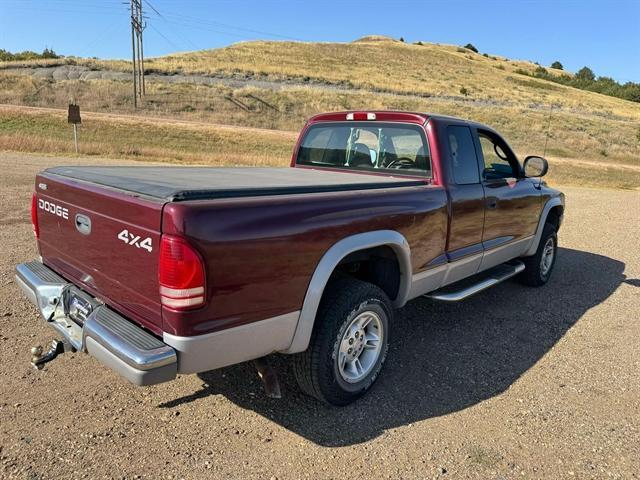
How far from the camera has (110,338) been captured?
7.80 ft

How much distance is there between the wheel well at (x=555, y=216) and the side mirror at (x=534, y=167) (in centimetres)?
91

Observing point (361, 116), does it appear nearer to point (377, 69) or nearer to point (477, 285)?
point (477, 285)

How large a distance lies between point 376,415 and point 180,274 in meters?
1.67

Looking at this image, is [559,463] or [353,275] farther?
[353,275]

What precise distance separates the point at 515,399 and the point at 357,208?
5.83ft

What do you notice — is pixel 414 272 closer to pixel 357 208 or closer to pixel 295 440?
pixel 357 208

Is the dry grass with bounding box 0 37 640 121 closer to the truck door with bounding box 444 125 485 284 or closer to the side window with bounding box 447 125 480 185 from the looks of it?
the side window with bounding box 447 125 480 185

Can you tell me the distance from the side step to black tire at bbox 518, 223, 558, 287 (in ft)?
0.97

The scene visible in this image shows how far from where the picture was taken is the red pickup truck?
2248mm

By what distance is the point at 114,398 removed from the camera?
310cm

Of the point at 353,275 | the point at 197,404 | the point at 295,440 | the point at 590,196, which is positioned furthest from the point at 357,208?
the point at 590,196

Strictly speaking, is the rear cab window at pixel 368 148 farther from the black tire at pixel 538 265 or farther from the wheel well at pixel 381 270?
the black tire at pixel 538 265

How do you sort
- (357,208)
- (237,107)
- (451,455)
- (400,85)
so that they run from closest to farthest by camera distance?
(451,455)
(357,208)
(237,107)
(400,85)

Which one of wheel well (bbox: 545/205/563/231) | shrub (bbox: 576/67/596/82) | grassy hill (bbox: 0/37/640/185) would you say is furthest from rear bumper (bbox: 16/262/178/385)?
shrub (bbox: 576/67/596/82)
